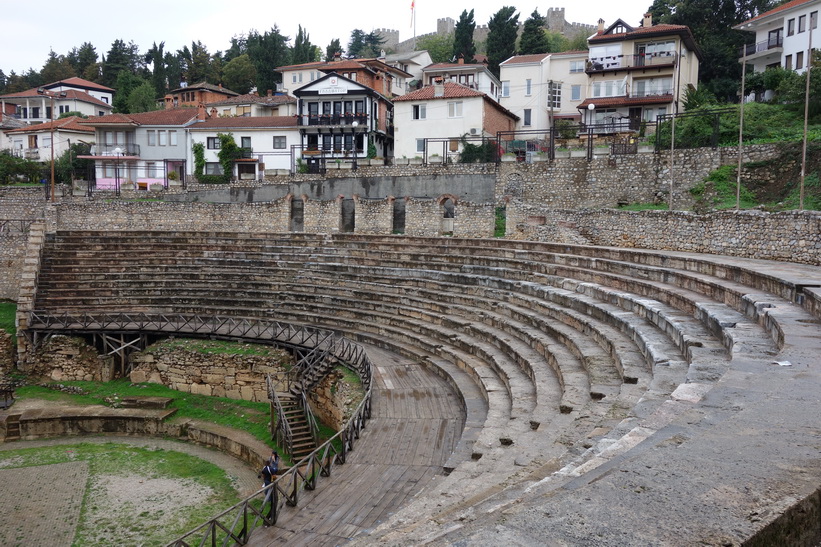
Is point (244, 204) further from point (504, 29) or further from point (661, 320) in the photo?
point (504, 29)

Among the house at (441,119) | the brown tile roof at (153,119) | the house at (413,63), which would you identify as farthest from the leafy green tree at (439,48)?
the house at (441,119)

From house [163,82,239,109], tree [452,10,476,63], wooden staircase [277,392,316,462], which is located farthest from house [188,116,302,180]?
wooden staircase [277,392,316,462]

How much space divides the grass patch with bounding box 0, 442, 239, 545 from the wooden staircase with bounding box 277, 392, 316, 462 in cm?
161

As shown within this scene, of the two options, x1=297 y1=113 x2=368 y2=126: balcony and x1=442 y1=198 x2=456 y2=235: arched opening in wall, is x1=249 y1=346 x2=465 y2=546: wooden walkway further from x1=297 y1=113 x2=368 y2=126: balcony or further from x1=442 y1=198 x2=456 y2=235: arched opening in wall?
x1=297 y1=113 x2=368 y2=126: balcony

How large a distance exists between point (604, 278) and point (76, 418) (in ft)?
46.8

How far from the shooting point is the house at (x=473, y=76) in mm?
47844

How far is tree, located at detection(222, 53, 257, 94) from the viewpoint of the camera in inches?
2918

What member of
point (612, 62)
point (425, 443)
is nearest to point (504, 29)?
point (612, 62)

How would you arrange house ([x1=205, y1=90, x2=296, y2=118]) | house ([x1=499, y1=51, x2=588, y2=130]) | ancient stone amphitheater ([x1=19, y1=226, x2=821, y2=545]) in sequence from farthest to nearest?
house ([x1=205, y1=90, x2=296, y2=118]), house ([x1=499, y1=51, x2=588, y2=130]), ancient stone amphitheater ([x1=19, y1=226, x2=821, y2=545])

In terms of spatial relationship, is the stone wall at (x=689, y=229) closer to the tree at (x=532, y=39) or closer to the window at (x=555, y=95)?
the window at (x=555, y=95)

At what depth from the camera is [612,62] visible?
3900cm

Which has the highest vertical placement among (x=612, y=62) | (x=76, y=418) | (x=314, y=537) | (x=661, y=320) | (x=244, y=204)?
(x=612, y=62)

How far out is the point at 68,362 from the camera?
866 inches

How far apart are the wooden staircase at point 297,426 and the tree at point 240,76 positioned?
6347 centimetres
